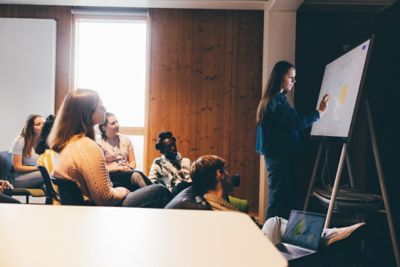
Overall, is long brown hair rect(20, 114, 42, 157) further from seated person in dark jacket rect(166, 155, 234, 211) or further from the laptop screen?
the laptop screen

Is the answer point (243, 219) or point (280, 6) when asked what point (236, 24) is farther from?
point (243, 219)

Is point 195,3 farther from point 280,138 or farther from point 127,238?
point 127,238

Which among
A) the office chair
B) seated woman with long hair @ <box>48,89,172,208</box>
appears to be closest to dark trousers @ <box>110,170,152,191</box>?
the office chair

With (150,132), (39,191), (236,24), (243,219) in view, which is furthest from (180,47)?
(243,219)

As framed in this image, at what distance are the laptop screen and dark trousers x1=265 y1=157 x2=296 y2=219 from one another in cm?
75

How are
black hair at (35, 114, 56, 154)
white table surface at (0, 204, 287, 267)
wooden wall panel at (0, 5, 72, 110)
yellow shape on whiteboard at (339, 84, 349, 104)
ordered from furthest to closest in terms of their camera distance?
wooden wall panel at (0, 5, 72, 110), yellow shape on whiteboard at (339, 84, 349, 104), black hair at (35, 114, 56, 154), white table surface at (0, 204, 287, 267)

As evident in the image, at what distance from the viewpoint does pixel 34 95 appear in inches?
163

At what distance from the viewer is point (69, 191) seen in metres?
1.73

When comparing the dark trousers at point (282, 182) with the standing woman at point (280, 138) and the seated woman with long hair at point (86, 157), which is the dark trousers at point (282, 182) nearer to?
the standing woman at point (280, 138)

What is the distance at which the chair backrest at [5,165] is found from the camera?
3.19 m

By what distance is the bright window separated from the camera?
4363mm

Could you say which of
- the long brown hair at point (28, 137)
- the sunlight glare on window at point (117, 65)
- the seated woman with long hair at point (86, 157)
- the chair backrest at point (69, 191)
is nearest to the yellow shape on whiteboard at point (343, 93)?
the seated woman with long hair at point (86, 157)

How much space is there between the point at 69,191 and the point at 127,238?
1272 millimetres

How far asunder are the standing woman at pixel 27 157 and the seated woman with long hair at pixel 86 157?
154 cm
